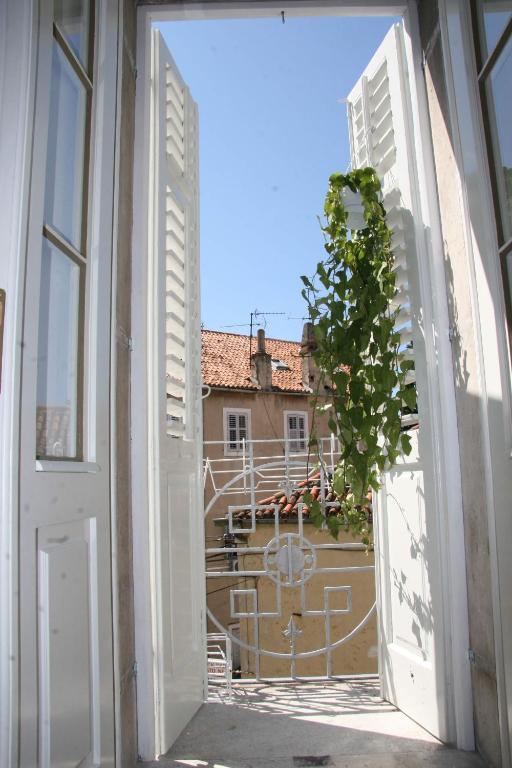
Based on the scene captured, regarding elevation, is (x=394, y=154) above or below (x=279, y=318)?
below

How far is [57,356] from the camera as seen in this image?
138 centimetres

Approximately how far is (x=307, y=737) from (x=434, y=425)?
111 centimetres

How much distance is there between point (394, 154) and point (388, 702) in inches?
82.2

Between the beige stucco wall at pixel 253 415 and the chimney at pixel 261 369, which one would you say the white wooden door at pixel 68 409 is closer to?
the beige stucco wall at pixel 253 415

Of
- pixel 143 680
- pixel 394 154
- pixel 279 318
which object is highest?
pixel 279 318

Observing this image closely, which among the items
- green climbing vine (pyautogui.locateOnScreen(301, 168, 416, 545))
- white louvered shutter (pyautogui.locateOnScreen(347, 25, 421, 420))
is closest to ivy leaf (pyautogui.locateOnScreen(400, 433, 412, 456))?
green climbing vine (pyautogui.locateOnScreen(301, 168, 416, 545))

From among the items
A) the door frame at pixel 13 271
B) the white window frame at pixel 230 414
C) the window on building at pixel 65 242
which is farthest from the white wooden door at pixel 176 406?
the white window frame at pixel 230 414

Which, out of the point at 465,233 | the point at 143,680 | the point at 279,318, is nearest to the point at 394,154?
the point at 465,233

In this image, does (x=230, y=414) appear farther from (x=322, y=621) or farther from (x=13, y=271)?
(x=13, y=271)

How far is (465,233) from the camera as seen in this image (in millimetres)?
1859

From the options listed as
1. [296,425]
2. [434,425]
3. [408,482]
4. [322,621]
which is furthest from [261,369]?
[434,425]

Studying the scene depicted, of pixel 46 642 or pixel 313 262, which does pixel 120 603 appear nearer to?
pixel 46 642

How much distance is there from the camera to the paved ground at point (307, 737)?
6.23 ft

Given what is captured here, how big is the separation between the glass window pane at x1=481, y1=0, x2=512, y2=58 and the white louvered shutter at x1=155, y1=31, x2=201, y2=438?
3.66 feet
